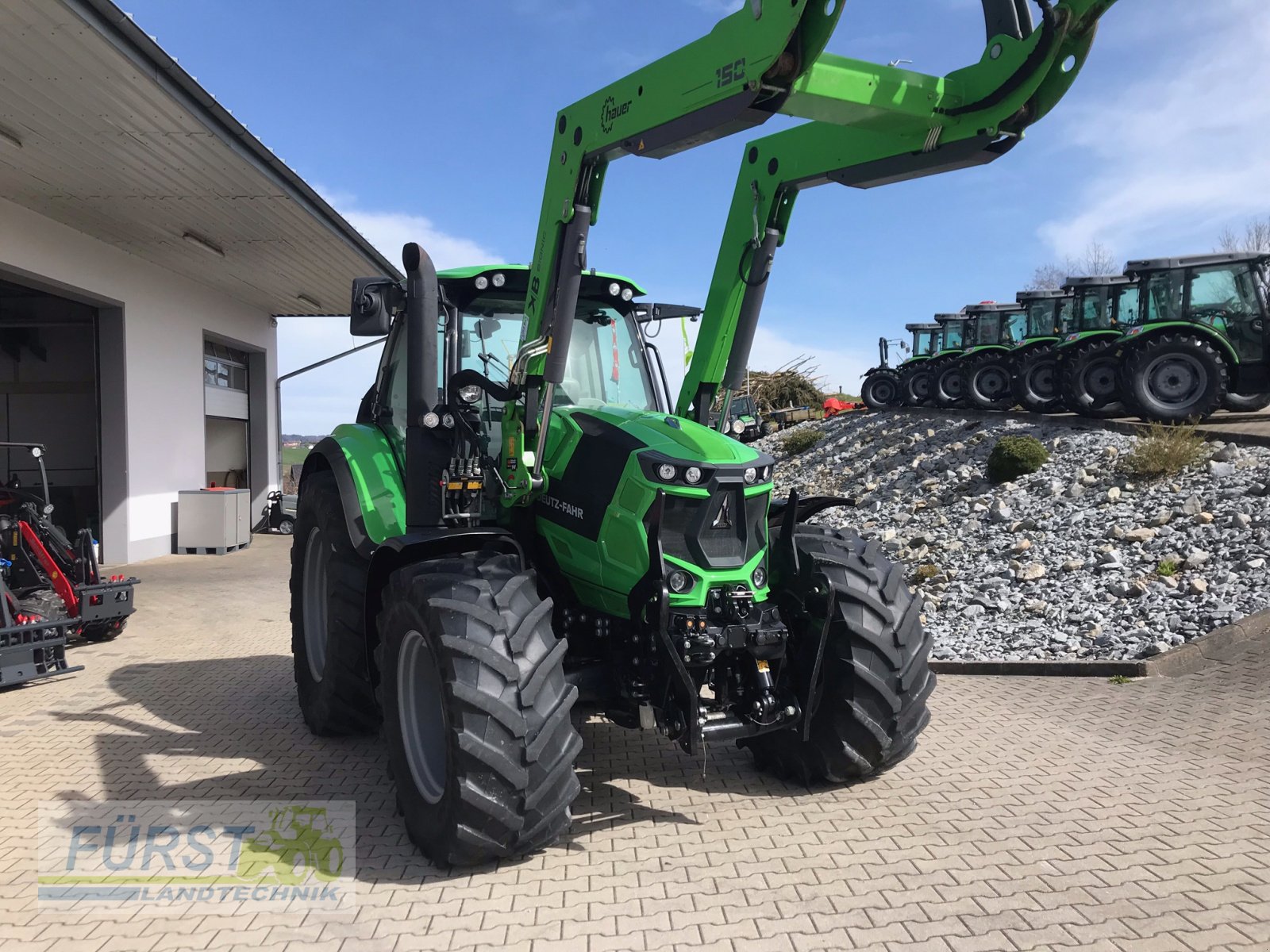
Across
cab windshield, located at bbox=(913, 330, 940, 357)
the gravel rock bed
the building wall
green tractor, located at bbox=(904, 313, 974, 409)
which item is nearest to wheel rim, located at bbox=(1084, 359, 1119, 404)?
the gravel rock bed

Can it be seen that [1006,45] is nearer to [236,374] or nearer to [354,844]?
[354,844]

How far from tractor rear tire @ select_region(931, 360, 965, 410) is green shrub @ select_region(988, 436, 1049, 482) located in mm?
8454

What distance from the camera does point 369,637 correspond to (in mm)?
4539

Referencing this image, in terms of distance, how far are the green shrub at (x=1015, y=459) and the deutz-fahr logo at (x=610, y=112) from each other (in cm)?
1063

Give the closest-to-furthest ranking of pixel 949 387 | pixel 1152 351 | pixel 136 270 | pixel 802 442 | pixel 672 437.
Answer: pixel 672 437
pixel 136 270
pixel 1152 351
pixel 949 387
pixel 802 442

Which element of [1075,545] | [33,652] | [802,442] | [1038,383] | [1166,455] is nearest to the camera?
[33,652]

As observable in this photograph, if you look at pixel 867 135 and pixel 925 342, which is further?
pixel 925 342

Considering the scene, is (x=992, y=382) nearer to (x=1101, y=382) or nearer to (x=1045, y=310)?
(x=1045, y=310)

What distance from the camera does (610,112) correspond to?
3.53m

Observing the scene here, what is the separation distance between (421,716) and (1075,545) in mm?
7950

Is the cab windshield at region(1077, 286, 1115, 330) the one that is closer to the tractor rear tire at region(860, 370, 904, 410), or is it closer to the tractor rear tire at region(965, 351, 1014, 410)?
the tractor rear tire at region(965, 351, 1014, 410)

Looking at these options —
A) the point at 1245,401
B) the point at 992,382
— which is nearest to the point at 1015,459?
the point at 1245,401

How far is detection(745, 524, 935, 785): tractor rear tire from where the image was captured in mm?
3895

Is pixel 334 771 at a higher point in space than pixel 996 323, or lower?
lower
